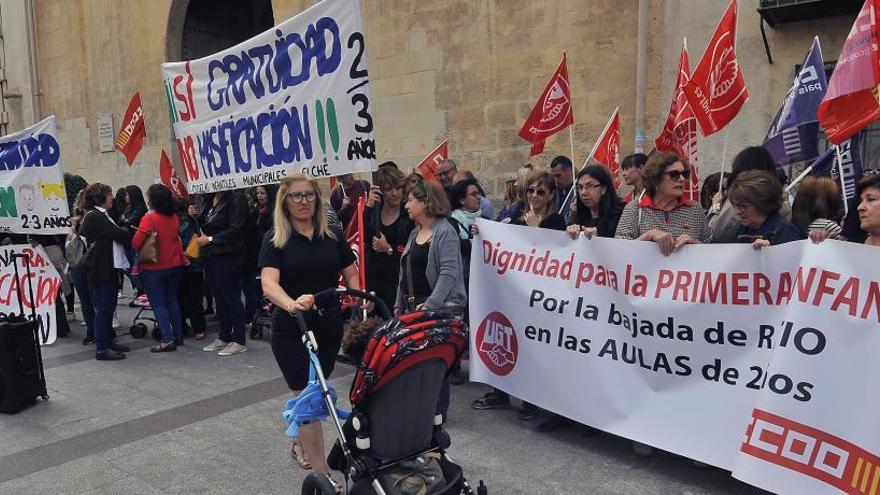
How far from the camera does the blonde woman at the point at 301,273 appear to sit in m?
3.55

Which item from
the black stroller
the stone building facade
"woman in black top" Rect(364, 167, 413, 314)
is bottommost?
the black stroller

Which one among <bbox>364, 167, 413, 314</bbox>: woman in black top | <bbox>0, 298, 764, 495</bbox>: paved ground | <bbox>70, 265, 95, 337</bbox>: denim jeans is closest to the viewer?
<bbox>0, 298, 764, 495</bbox>: paved ground

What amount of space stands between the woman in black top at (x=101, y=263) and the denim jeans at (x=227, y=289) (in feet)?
3.03

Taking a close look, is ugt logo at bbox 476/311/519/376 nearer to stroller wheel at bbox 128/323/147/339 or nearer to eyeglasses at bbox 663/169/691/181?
eyeglasses at bbox 663/169/691/181

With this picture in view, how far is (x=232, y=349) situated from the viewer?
670 cm

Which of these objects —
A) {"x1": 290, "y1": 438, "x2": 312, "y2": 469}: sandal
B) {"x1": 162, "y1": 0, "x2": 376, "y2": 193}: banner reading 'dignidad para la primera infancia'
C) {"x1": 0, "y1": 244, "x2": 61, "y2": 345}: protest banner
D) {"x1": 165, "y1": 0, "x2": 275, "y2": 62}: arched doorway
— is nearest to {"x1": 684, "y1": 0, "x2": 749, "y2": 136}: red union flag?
{"x1": 162, "y1": 0, "x2": 376, "y2": 193}: banner reading 'dignidad para la primera infancia'

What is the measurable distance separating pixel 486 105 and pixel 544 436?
21.3ft

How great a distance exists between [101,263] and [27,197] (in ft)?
4.22

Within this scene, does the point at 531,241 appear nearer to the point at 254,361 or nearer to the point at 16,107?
the point at 254,361

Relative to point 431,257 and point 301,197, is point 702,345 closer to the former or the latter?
point 431,257

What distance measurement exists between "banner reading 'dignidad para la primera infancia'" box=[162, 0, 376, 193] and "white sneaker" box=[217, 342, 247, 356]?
170 cm

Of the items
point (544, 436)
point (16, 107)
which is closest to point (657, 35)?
point (544, 436)

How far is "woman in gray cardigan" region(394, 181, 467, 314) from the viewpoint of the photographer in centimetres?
436

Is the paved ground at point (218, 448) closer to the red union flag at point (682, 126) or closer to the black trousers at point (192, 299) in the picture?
the black trousers at point (192, 299)
